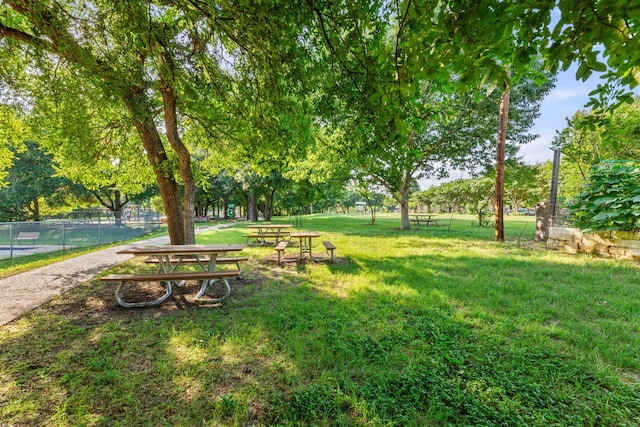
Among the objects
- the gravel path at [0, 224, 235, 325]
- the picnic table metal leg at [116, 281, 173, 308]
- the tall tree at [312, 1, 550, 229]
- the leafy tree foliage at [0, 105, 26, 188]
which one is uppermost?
the leafy tree foliage at [0, 105, 26, 188]

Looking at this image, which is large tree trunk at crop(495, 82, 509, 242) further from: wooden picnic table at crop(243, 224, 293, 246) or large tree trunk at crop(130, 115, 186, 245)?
large tree trunk at crop(130, 115, 186, 245)

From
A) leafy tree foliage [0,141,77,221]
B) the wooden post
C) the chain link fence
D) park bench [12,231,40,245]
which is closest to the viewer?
the chain link fence

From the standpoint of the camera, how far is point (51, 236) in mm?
11031

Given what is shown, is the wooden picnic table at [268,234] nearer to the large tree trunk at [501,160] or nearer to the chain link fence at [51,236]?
the chain link fence at [51,236]

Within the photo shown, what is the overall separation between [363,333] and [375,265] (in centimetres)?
401

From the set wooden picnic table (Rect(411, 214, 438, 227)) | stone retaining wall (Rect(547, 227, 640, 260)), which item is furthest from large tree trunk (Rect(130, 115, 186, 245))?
wooden picnic table (Rect(411, 214, 438, 227))

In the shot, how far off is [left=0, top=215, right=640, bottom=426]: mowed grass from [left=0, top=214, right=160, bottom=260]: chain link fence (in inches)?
298

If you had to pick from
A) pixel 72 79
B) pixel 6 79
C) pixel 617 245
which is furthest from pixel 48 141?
pixel 617 245

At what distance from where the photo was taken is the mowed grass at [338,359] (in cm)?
221

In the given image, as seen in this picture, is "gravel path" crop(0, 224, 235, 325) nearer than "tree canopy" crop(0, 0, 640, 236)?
No

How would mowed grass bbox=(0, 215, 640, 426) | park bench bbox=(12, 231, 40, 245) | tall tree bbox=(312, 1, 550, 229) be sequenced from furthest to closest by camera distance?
park bench bbox=(12, 231, 40, 245)
mowed grass bbox=(0, 215, 640, 426)
tall tree bbox=(312, 1, 550, 229)

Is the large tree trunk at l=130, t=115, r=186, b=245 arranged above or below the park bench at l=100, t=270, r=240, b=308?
above

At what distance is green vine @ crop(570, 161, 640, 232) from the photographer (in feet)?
24.4

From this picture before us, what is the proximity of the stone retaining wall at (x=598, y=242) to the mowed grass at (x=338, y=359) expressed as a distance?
333 cm
